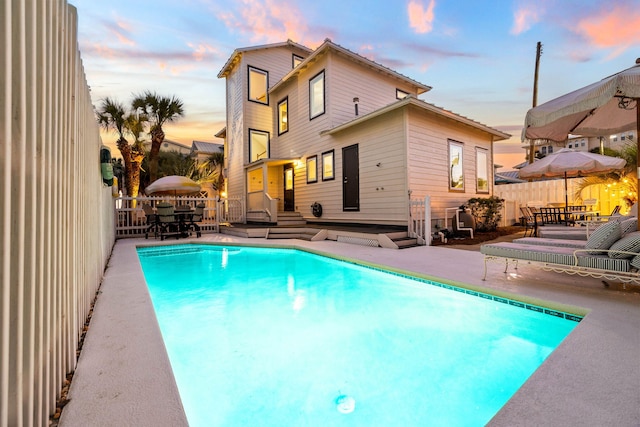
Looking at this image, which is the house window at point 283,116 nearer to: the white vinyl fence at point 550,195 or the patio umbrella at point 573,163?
the patio umbrella at point 573,163

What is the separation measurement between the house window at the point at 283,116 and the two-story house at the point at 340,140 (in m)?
0.05

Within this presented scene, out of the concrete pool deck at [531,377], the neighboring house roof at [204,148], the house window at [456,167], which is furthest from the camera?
the neighboring house roof at [204,148]

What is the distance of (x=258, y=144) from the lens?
1466 cm

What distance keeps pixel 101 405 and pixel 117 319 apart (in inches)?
54.1

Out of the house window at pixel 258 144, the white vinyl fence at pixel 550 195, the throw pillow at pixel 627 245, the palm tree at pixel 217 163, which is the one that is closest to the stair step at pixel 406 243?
the throw pillow at pixel 627 245

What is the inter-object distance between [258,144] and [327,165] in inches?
219

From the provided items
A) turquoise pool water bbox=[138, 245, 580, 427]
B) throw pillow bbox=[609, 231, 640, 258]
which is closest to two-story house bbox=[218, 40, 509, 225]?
turquoise pool water bbox=[138, 245, 580, 427]

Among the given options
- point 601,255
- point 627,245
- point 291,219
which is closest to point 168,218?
point 291,219

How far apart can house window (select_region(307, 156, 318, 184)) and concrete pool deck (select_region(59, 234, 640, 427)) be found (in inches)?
331

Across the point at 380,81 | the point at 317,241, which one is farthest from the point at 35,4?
the point at 380,81

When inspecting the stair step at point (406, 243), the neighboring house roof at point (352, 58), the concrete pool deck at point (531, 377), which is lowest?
the concrete pool deck at point (531, 377)

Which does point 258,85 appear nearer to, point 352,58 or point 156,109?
point 156,109

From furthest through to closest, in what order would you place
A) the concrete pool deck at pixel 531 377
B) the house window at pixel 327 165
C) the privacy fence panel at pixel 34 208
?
the house window at pixel 327 165
the concrete pool deck at pixel 531 377
the privacy fence panel at pixel 34 208

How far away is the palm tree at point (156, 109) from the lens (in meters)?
13.8
